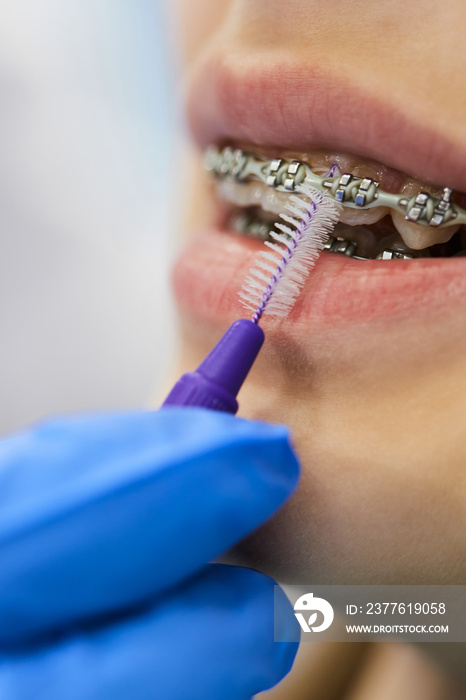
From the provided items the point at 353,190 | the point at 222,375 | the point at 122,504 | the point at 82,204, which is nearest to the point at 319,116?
the point at 353,190

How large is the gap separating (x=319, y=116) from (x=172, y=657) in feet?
1.47

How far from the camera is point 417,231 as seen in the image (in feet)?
1.96

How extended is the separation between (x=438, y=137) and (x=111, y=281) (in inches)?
60.5

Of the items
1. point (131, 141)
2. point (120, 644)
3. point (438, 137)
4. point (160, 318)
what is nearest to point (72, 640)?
point (120, 644)

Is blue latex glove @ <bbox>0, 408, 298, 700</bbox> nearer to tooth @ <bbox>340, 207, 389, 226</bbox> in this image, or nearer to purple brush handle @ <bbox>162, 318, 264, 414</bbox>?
purple brush handle @ <bbox>162, 318, 264, 414</bbox>

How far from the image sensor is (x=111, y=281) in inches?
78.5

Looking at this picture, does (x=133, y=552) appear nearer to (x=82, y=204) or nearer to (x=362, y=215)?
(x=362, y=215)

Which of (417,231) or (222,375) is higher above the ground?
(417,231)

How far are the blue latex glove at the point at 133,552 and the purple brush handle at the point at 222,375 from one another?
0.10 feet

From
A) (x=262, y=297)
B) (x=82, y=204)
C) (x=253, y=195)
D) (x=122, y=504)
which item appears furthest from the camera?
(x=82, y=204)

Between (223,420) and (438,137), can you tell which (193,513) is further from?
(438,137)

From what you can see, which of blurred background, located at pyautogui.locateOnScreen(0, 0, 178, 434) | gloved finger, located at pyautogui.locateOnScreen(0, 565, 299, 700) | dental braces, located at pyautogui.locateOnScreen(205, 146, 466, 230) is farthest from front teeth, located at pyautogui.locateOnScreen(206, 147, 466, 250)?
blurred background, located at pyautogui.locateOnScreen(0, 0, 178, 434)

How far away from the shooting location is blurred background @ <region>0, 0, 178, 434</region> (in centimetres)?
187

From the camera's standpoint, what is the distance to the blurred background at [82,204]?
187cm
